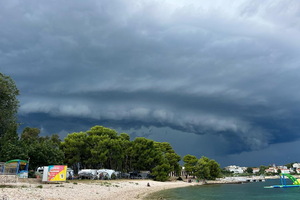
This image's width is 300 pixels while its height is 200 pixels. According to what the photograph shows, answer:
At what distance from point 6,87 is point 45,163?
677 inches

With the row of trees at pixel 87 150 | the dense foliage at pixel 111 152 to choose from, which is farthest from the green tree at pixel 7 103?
the dense foliage at pixel 111 152

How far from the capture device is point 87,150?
2859 inches

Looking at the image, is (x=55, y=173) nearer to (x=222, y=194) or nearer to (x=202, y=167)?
(x=222, y=194)

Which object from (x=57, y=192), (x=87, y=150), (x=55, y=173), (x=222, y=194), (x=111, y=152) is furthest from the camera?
(x=111, y=152)

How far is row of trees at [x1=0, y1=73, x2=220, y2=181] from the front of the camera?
45500mm

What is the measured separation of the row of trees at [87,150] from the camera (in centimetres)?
4550

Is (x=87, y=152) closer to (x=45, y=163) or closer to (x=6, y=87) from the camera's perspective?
(x=45, y=163)

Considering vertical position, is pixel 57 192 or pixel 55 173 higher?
pixel 55 173

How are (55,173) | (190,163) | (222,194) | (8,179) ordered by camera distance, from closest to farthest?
1. (8,179)
2. (55,173)
3. (222,194)
4. (190,163)

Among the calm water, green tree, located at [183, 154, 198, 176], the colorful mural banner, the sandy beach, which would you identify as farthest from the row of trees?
the calm water

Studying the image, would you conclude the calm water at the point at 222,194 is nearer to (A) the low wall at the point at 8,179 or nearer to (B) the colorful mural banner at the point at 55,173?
(B) the colorful mural banner at the point at 55,173

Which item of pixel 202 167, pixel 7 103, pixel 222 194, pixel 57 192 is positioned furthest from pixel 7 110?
pixel 202 167

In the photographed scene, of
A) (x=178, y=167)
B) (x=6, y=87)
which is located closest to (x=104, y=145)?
(x=6, y=87)

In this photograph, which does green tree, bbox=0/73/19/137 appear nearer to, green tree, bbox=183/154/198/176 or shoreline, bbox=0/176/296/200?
shoreline, bbox=0/176/296/200
